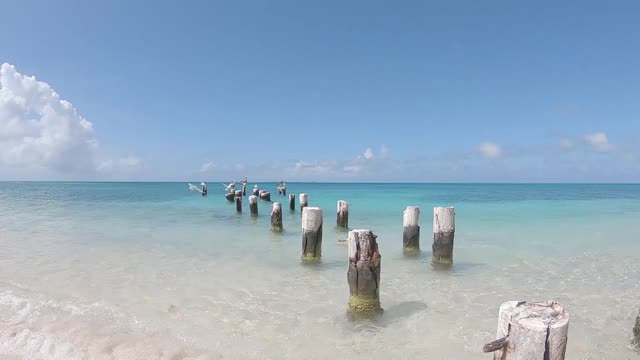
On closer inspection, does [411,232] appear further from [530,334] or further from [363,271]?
[530,334]

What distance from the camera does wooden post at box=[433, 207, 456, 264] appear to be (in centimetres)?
1084

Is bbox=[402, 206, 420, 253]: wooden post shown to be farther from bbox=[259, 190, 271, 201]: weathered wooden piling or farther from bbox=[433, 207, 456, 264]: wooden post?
bbox=[259, 190, 271, 201]: weathered wooden piling

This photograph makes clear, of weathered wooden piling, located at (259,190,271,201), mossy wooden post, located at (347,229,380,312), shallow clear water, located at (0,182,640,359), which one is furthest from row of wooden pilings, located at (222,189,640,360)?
weathered wooden piling, located at (259,190,271,201)

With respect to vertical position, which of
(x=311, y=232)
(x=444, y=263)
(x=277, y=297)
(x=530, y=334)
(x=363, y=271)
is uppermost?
(x=530, y=334)

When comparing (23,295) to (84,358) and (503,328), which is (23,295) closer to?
(84,358)

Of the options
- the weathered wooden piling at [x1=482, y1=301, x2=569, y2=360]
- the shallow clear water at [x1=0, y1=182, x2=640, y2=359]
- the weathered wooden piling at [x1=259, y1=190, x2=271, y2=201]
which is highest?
the weathered wooden piling at [x1=482, y1=301, x2=569, y2=360]

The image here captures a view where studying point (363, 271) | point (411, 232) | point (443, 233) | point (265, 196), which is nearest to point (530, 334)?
point (363, 271)

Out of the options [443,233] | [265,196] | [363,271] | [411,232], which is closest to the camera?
[363,271]

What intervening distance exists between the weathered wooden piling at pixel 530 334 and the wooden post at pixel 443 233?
A: 735 cm

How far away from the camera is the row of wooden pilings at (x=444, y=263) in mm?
3389

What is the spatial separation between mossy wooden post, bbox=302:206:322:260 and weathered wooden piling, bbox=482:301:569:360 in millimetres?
7749

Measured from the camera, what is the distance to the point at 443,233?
432 inches

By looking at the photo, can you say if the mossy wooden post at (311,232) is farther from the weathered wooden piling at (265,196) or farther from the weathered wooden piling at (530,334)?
the weathered wooden piling at (265,196)

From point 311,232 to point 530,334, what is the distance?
321 inches
